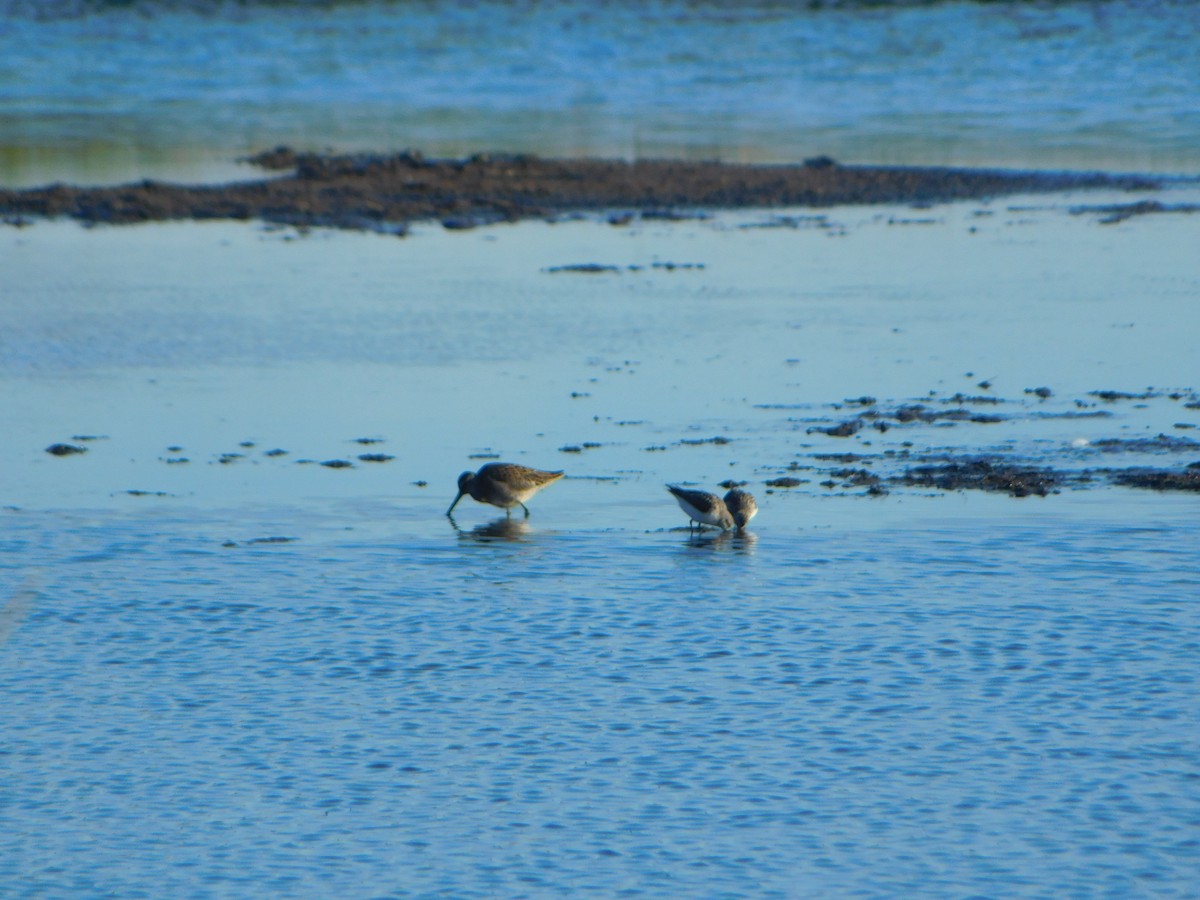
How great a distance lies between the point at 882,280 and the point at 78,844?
15.9m

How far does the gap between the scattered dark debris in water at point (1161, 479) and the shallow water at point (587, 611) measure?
178mm

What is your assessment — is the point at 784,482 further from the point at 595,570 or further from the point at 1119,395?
the point at 1119,395

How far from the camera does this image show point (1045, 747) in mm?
8984

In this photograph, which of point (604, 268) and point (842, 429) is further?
point (604, 268)

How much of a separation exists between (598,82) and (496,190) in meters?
21.5

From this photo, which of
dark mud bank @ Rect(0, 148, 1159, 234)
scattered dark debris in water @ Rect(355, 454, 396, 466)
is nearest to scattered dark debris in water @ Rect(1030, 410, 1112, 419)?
scattered dark debris in water @ Rect(355, 454, 396, 466)

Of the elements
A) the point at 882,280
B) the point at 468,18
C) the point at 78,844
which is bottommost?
the point at 78,844

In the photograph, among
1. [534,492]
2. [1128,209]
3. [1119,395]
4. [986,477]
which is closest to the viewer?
[534,492]

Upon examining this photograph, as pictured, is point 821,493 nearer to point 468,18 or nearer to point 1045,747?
point 1045,747

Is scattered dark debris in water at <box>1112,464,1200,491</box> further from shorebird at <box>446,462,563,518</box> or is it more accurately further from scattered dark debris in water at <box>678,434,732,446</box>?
shorebird at <box>446,462,563,518</box>

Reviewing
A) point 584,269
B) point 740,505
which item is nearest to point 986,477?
point 740,505

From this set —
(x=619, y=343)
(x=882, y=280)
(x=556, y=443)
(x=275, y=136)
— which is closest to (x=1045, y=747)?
(x=556, y=443)

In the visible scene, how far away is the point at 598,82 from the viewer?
1984 inches

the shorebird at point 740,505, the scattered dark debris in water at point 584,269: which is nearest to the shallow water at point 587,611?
the shorebird at point 740,505
